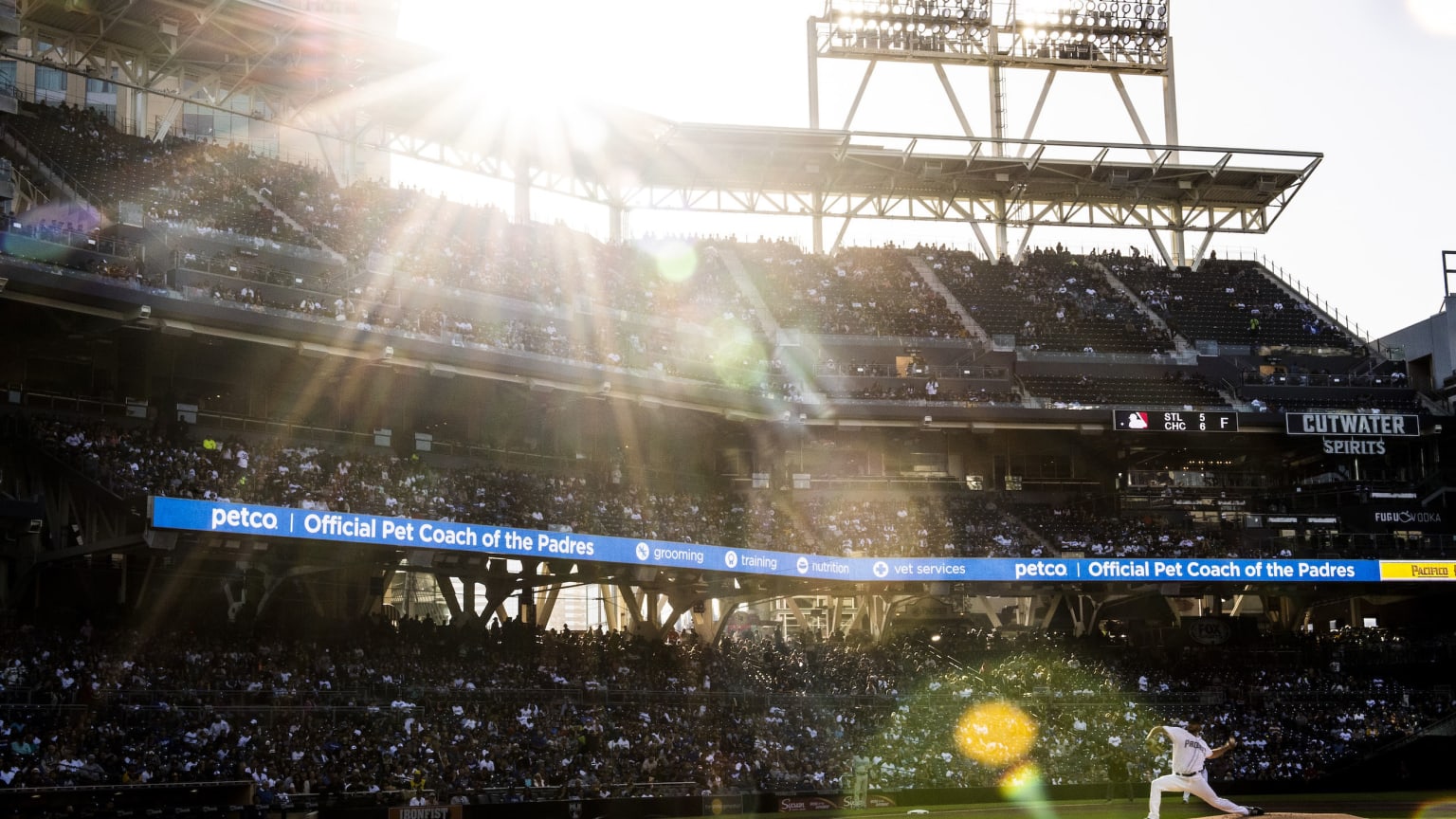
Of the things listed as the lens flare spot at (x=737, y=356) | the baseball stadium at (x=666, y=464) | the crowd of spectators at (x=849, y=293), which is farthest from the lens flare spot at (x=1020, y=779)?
the crowd of spectators at (x=849, y=293)

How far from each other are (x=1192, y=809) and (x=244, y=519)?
65.4 feet

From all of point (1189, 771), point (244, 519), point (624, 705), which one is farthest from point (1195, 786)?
point (244, 519)

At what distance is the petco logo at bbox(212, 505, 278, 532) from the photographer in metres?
28.1

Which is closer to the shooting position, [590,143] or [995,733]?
[995,733]

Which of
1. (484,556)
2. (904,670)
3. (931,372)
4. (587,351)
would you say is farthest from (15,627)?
(931,372)

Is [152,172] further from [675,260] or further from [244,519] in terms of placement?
[675,260]

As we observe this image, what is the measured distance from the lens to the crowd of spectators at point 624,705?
2634cm

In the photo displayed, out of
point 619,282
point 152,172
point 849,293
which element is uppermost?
point 152,172

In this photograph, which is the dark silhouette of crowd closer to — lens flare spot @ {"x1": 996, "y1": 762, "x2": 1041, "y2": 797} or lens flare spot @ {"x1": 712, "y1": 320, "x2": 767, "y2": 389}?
lens flare spot @ {"x1": 712, "y1": 320, "x2": 767, "y2": 389}

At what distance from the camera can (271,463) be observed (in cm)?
3161

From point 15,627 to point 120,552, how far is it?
3140mm

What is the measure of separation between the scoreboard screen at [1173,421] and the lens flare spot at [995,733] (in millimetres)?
11049

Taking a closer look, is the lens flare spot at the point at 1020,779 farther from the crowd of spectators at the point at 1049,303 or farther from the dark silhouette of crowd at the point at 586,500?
the crowd of spectators at the point at 1049,303

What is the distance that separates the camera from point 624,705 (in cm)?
3362
